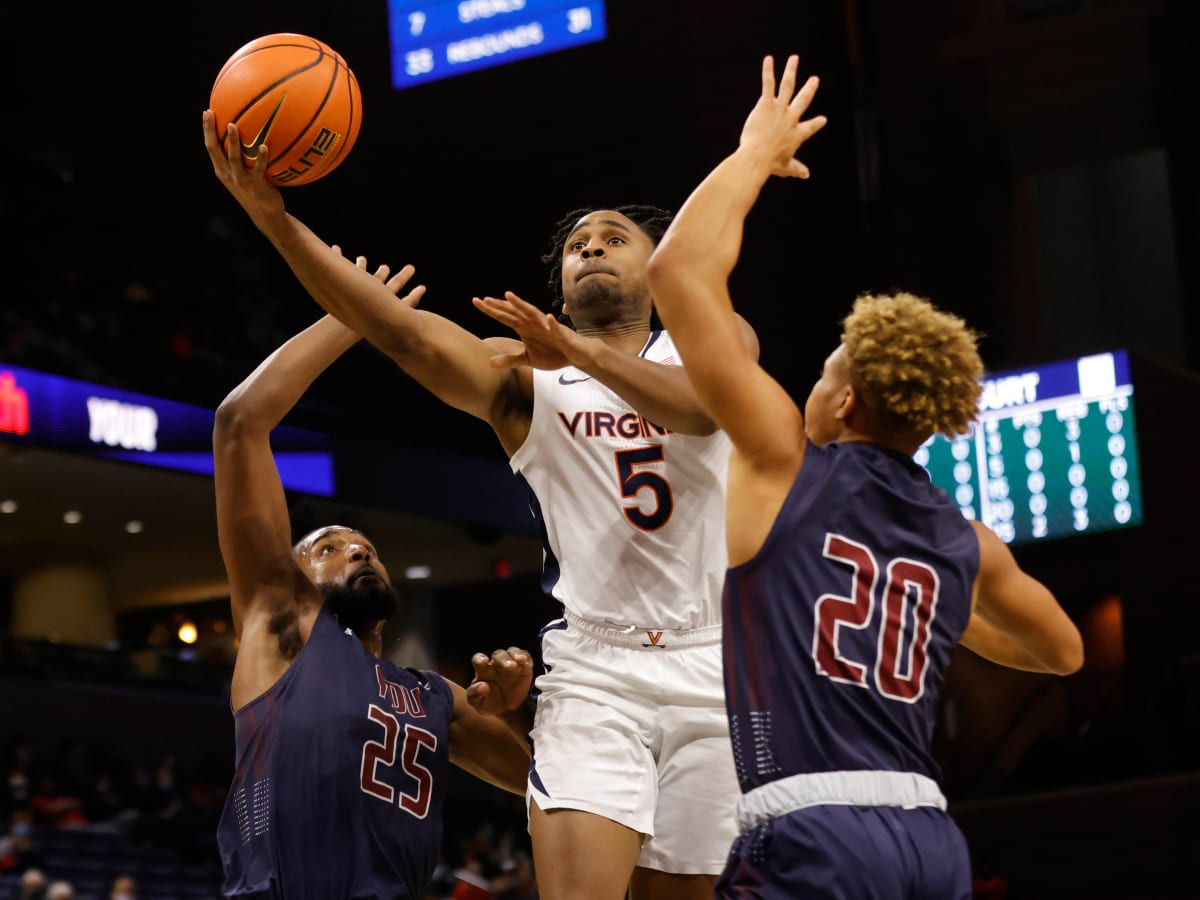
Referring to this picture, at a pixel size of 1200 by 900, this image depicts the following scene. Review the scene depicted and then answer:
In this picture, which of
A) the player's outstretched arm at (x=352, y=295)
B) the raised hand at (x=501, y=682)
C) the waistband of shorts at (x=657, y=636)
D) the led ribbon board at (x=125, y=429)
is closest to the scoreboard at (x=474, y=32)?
the led ribbon board at (x=125, y=429)

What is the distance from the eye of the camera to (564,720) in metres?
3.60

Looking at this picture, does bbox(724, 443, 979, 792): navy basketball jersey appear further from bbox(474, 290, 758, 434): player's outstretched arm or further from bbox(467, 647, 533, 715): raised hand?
bbox(467, 647, 533, 715): raised hand

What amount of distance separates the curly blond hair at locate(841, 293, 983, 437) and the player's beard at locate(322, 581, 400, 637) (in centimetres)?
199

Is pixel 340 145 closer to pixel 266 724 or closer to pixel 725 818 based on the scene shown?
pixel 266 724

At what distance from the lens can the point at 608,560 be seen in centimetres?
368

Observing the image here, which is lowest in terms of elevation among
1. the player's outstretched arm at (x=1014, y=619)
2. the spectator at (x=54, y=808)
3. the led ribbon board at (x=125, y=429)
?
the spectator at (x=54, y=808)

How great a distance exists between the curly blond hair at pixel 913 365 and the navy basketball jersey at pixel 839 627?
0.11 m

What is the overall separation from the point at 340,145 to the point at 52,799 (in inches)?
468

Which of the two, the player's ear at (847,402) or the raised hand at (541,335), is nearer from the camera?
the player's ear at (847,402)

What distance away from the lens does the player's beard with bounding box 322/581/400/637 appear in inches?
173

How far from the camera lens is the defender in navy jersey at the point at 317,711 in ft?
13.1

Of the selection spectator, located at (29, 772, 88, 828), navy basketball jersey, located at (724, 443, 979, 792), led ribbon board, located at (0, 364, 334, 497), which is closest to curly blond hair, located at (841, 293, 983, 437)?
navy basketball jersey, located at (724, 443, 979, 792)

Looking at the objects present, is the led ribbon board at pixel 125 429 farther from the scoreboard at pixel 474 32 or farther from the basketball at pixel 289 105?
the basketball at pixel 289 105

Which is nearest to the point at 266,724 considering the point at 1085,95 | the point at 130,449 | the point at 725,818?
the point at 725,818
